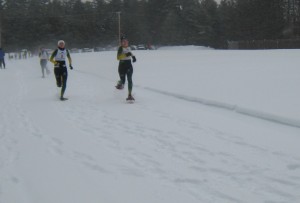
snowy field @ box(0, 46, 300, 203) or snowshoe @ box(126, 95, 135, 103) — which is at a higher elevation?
snowshoe @ box(126, 95, 135, 103)

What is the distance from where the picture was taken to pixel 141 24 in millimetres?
96500

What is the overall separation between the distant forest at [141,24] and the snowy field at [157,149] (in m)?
69.1

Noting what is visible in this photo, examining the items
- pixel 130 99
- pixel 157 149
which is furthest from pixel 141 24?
pixel 157 149

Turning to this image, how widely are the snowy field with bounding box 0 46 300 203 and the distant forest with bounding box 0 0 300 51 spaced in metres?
69.1

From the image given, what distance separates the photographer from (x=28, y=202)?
4.87 meters

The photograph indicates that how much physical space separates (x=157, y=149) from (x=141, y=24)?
91.5 meters

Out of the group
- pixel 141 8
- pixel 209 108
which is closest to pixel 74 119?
pixel 209 108

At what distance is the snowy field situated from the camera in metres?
5.04

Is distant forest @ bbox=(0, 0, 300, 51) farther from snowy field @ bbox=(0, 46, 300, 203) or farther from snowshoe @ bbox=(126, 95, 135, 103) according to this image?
snowy field @ bbox=(0, 46, 300, 203)

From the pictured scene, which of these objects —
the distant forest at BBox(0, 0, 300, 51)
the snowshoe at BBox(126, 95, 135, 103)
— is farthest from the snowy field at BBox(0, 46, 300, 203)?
the distant forest at BBox(0, 0, 300, 51)

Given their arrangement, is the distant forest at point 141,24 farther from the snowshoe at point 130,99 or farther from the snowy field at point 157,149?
the snowy field at point 157,149

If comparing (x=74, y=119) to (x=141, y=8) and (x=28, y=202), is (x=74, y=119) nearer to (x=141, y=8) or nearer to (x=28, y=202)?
(x=28, y=202)

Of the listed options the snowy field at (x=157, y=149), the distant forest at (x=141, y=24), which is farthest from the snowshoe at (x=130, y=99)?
the distant forest at (x=141, y=24)

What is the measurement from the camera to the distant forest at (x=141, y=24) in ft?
268
